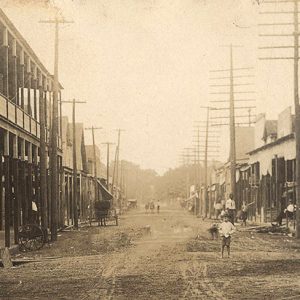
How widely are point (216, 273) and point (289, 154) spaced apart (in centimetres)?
2455

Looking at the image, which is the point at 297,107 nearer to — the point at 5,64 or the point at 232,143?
the point at 5,64

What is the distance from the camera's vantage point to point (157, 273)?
13.6 m

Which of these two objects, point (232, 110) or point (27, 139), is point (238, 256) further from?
point (232, 110)

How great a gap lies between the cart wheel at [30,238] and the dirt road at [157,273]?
0.47m

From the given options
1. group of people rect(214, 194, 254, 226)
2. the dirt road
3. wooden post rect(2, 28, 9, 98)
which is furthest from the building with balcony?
group of people rect(214, 194, 254, 226)

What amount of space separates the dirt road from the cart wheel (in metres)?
0.47

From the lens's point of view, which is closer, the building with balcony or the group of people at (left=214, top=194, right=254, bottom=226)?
the building with balcony

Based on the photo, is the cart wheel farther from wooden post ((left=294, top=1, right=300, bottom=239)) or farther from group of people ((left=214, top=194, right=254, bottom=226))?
wooden post ((left=294, top=1, right=300, bottom=239))

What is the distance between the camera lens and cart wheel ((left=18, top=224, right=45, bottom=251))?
20781 millimetres

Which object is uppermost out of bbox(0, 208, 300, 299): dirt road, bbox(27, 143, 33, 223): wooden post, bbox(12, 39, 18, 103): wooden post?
bbox(12, 39, 18, 103): wooden post

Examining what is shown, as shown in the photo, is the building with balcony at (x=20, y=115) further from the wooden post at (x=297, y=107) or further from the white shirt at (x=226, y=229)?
the wooden post at (x=297, y=107)

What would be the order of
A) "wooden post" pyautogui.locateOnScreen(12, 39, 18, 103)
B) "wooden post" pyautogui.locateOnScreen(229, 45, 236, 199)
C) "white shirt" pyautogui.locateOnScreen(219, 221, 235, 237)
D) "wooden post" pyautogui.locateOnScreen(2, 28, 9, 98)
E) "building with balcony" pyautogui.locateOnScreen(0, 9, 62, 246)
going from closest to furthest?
"white shirt" pyautogui.locateOnScreen(219, 221, 235, 237) < "building with balcony" pyautogui.locateOnScreen(0, 9, 62, 246) < "wooden post" pyautogui.locateOnScreen(2, 28, 9, 98) < "wooden post" pyautogui.locateOnScreen(12, 39, 18, 103) < "wooden post" pyautogui.locateOnScreen(229, 45, 236, 199)

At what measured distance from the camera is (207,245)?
2162cm

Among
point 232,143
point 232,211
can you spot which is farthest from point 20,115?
point 232,143
